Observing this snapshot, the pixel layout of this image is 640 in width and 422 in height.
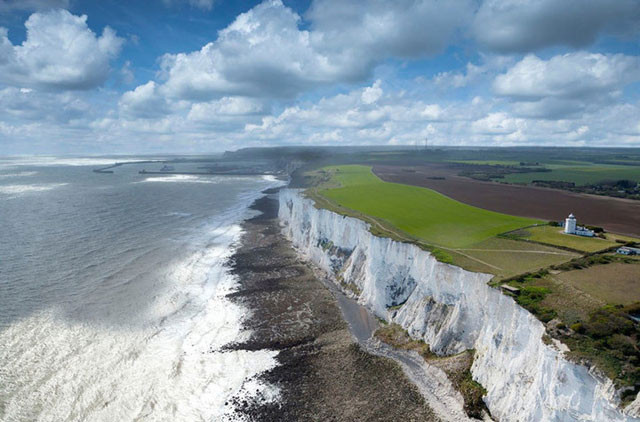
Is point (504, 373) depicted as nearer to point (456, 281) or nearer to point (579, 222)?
point (456, 281)

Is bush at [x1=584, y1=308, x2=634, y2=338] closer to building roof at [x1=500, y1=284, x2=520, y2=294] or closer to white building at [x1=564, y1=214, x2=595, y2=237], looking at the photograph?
building roof at [x1=500, y1=284, x2=520, y2=294]

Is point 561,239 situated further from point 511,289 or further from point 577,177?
point 577,177

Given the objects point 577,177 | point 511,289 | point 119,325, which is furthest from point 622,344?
point 577,177

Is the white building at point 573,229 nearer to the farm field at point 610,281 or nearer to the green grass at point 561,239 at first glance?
the green grass at point 561,239

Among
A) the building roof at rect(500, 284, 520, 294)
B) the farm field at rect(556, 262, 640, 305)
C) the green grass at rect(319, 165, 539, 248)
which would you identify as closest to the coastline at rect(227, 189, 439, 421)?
the building roof at rect(500, 284, 520, 294)

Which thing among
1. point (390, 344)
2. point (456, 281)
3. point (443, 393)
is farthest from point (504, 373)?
point (390, 344)

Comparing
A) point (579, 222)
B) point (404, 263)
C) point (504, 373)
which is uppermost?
point (579, 222)
